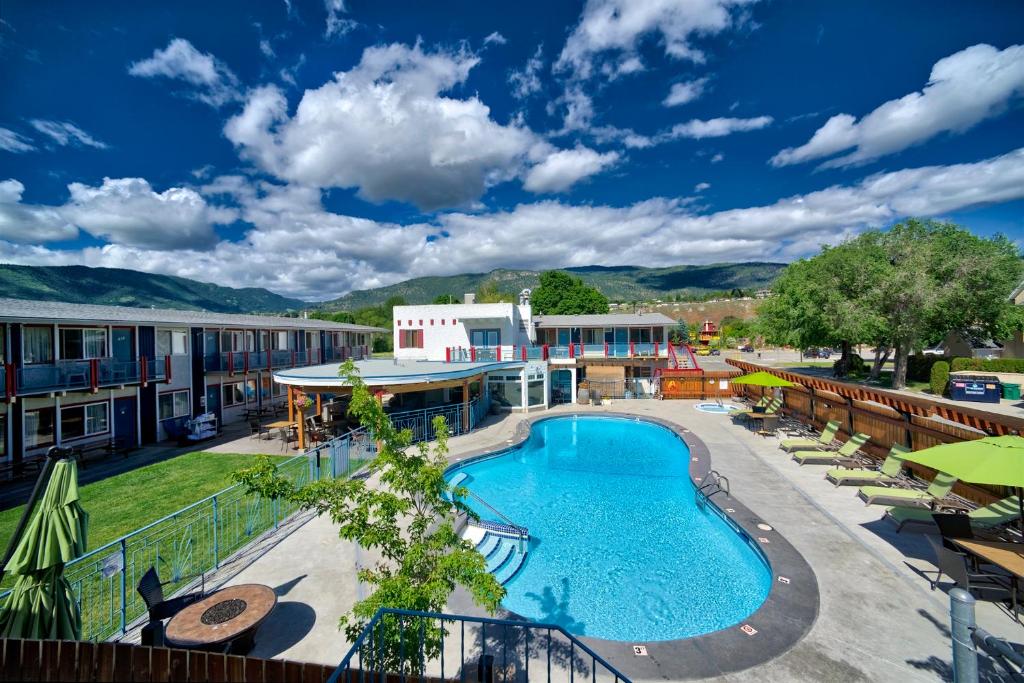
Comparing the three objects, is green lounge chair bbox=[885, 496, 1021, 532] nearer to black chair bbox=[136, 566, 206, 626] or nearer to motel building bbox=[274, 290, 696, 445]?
black chair bbox=[136, 566, 206, 626]

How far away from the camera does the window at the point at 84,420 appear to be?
15.3 metres

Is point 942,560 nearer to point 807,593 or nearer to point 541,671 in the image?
point 807,593

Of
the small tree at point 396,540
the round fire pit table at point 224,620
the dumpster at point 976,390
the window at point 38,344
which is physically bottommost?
the round fire pit table at point 224,620

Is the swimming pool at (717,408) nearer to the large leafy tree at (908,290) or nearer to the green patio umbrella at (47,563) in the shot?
the large leafy tree at (908,290)

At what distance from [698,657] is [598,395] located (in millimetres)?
22816

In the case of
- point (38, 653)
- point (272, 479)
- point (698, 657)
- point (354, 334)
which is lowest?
point (698, 657)

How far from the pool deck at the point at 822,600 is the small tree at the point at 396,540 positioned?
2405mm

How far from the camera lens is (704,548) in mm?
10062

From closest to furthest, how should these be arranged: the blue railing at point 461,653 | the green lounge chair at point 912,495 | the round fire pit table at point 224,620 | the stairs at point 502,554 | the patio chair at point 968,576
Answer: the blue railing at point 461,653
the round fire pit table at point 224,620
the patio chair at point 968,576
the stairs at point 502,554
the green lounge chair at point 912,495

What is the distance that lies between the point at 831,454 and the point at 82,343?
28547 millimetres

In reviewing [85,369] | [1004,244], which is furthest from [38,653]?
[1004,244]

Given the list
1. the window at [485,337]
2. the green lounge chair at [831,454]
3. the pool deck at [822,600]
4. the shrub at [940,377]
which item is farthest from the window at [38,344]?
the shrub at [940,377]

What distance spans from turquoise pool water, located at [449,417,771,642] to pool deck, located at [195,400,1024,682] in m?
1.39

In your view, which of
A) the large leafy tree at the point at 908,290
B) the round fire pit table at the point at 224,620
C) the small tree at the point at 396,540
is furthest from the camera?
the large leafy tree at the point at 908,290
